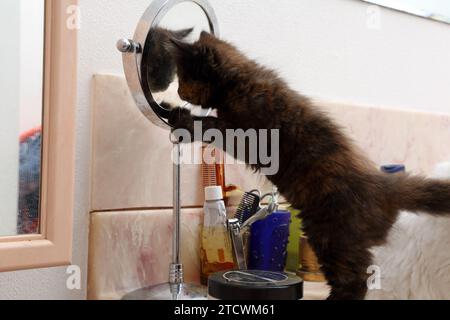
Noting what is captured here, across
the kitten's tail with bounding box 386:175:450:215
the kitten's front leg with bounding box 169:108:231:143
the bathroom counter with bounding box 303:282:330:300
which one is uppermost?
the kitten's front leg with bounding box 169:108:231:143

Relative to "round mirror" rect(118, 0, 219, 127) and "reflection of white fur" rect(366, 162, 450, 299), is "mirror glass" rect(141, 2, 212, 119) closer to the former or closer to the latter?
"round mirror" rect(118, 0, 219, 127)

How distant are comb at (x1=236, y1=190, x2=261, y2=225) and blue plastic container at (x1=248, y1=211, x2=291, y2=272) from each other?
1.5 inches

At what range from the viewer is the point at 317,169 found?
2.21ft

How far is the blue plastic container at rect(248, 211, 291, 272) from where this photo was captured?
0.83 meters

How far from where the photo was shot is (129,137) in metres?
0.76

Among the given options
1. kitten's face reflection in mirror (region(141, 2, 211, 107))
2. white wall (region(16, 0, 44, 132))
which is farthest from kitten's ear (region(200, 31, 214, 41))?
white wall (region(16, 0, 44, 132))

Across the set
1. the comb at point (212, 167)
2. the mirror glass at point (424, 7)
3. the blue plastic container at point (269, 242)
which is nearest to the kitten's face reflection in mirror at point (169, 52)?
the comb at point (212, 167)

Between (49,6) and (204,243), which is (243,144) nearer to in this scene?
(204,243)

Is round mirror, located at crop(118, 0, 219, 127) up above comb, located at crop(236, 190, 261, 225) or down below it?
above

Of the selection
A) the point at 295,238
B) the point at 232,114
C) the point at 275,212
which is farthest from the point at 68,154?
the point at 295,238

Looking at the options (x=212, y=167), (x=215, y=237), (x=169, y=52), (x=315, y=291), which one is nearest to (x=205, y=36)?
(x=169, y=52)

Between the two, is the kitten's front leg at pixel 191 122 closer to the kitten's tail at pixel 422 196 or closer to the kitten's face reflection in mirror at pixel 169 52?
the kitten's face reflection in mirror at pixel 169 52

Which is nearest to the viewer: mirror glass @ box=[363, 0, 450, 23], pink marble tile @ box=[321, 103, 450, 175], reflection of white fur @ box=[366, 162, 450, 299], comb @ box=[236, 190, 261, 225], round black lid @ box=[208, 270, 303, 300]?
round black lid @ box=[208, 270, 303, 300]

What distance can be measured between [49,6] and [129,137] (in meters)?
0.23
